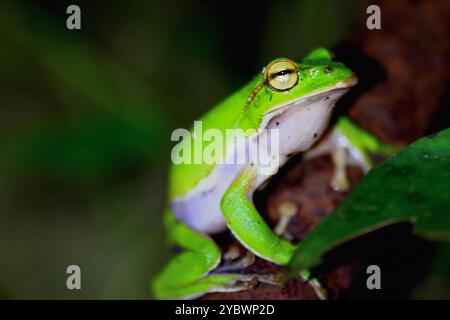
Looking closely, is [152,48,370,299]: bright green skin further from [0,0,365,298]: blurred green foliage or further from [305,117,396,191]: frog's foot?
[0,0,365,298]: blurred green foliage

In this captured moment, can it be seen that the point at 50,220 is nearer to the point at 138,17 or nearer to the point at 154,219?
the point at 154,219

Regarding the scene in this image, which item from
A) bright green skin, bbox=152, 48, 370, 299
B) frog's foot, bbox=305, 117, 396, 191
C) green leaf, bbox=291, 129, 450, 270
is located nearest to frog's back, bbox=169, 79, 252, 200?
bright green skin, bbox=152, 48, 370, 299

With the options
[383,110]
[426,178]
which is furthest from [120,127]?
[426,178]

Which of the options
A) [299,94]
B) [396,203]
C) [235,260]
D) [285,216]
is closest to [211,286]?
[235,260]

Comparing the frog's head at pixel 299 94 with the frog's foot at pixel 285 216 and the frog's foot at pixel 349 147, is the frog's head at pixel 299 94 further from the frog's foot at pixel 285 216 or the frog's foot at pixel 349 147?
the frog's foot at pixel 285 216

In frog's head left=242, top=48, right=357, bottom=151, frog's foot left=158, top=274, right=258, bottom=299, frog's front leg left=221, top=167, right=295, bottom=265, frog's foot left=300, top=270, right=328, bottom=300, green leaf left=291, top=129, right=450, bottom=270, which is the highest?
frog's head left=242, top=48, right=357, bottom=151

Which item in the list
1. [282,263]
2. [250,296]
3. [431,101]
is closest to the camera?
[250,296]

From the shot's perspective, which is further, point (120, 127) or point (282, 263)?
point (120, 127)
